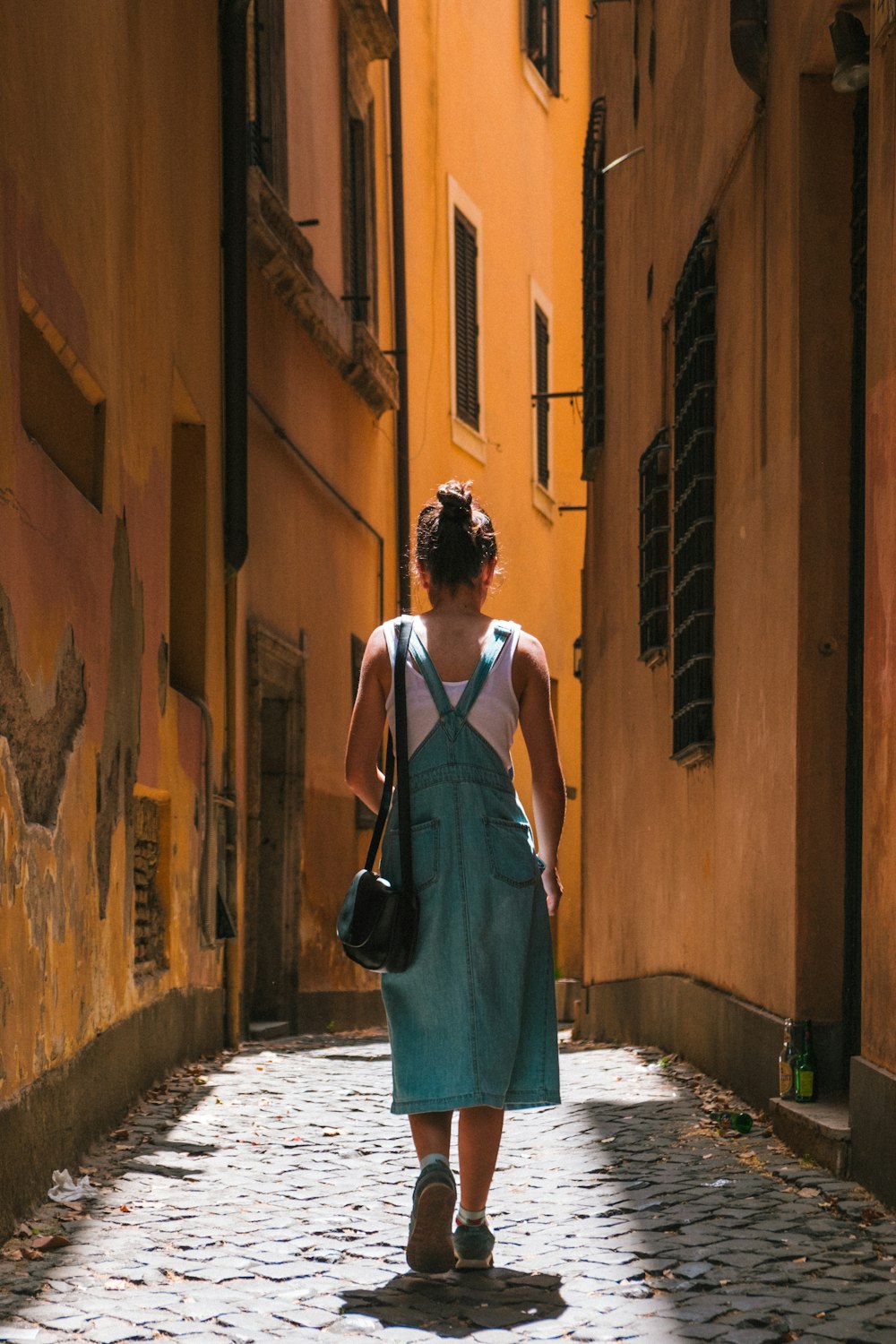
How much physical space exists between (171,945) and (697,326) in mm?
3479

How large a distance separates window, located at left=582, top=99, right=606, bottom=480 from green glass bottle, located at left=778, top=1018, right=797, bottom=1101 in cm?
781

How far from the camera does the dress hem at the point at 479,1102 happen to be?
4.14m

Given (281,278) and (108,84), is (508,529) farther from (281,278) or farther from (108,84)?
(108,84)

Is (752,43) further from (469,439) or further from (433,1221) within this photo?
(469,439)

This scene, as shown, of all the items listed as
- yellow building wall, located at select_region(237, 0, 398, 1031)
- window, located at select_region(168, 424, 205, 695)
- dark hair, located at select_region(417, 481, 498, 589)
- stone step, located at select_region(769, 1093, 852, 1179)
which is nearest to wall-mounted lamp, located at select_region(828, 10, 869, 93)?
dark hair, located at select_region(417, 481, 498, 589)

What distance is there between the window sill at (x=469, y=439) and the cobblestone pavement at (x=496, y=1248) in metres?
12.3

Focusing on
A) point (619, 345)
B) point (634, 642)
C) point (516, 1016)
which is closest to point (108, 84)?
point (516, 1016)

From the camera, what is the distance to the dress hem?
4137mm

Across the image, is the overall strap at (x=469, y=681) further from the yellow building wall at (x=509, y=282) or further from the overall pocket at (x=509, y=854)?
the yellow building wall at (x=509, y=282)

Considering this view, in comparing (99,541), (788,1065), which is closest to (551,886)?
(788,1065)

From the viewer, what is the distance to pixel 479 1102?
4.13m

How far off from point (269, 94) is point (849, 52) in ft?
23.4

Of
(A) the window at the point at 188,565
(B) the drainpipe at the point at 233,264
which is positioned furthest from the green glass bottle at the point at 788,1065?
(B) the drainpipe at the point at 233,264

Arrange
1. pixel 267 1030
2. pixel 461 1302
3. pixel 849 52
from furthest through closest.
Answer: pixel 267 1030
pixel 849 52
pixel 461 1302
